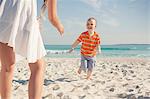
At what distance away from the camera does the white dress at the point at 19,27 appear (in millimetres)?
2100

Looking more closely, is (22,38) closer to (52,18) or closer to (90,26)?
(52,18)

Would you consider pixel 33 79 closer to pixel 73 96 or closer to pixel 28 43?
pixel 28 43

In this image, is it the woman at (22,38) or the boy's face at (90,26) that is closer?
the woman at (22,38)

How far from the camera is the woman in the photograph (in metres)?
2.11

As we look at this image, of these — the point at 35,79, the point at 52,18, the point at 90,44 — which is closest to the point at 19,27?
the point at 52,18

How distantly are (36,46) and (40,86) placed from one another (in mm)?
276

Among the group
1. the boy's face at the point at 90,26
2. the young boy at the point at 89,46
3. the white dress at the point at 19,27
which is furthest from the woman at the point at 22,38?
the boy's face at the point at 90,26

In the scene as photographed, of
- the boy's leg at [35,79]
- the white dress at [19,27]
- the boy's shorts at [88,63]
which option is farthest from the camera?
the boy's shorts at [88,63]

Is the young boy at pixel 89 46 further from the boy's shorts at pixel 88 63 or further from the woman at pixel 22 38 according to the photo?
the woman at pixel 22 38

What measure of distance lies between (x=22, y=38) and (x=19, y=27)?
0.07m

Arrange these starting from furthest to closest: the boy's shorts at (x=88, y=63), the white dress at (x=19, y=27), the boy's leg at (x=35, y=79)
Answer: the boy's shorts at (x=88, y=63), the boy's leg at (x=35, y=79), the white dress at (x=19, y=27)

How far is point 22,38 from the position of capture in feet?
6.98

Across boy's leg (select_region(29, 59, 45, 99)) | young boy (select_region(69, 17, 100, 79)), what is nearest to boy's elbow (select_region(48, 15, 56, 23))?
boy's leg (select_region(29, 59, 45, 99))

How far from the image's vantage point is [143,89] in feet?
12.4
